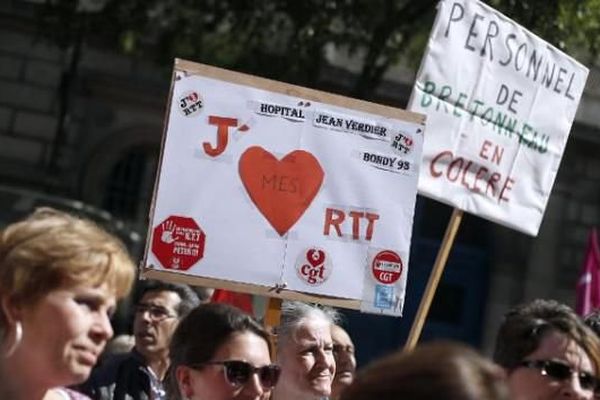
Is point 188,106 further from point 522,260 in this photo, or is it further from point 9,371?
A: point 522,260

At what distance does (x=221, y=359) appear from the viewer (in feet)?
13.6

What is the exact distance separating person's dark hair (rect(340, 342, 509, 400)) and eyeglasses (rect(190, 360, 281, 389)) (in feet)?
5.87

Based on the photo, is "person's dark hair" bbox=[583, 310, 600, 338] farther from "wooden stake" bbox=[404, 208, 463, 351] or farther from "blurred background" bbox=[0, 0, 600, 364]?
→ "blurred background" bbox=[0, 0, 600, 364]

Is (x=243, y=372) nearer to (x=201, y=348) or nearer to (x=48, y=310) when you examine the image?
(x=201, y=348)

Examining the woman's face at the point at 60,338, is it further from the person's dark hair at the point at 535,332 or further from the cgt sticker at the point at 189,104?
the cgt sticker at the point at 189,104

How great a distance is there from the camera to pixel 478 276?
1869 centimetres

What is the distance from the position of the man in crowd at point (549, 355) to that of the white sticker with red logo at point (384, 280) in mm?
810

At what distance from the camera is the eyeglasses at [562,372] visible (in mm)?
4039

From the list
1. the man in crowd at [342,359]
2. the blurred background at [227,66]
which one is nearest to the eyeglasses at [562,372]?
the man in crowd at [342,359]

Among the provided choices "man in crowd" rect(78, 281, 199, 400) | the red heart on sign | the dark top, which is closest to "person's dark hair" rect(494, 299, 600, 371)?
the red heart on sign

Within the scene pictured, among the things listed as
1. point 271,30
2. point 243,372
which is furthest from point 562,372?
point 271,30

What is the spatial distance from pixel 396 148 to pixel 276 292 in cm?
67

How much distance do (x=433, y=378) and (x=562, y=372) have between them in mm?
1883

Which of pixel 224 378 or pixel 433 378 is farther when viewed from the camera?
pixel 224 378
